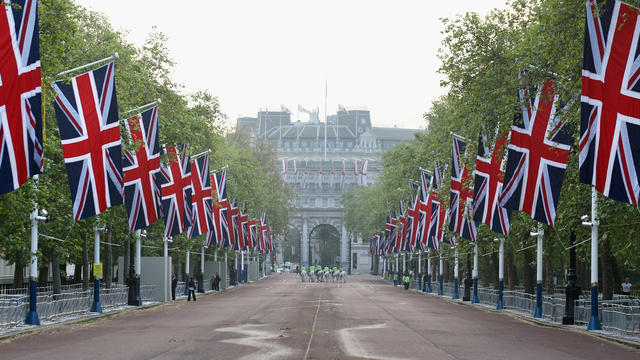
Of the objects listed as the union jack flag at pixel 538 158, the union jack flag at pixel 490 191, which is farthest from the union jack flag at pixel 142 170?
the union jack flag at pixel 538 158

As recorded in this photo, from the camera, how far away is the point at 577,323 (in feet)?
119

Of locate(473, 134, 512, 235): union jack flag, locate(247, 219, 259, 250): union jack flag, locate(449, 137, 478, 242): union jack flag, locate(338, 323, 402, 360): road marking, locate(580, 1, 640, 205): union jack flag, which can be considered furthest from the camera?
locate(247, 219, 259, 250): union jack flag

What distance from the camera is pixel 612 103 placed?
76.2ft

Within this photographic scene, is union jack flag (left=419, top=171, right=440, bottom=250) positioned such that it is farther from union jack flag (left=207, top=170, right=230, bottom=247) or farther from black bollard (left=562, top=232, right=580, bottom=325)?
black bollard (left=562, top=232, right=580, bottom=325)

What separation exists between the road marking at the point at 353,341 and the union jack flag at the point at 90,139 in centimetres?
885

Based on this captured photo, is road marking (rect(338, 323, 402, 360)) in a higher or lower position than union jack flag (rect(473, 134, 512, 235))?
lower

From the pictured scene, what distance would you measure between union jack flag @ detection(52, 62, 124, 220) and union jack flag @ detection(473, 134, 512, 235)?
14.1 m

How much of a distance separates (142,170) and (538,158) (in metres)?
16.6

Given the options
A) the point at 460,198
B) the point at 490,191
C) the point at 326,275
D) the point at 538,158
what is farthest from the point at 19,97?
the point at 326,275

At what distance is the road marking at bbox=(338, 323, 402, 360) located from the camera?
70.8 ft

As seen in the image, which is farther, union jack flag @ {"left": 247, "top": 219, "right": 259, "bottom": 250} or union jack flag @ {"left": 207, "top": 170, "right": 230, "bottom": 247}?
union jack flag @ {"left": 247, "top": 219, "right": 259, "bottom": 250}

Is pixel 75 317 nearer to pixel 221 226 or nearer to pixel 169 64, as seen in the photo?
pixel 169 64

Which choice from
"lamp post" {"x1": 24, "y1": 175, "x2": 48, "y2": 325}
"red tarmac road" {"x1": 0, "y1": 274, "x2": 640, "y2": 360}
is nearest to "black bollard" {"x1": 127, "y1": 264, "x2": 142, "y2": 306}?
"red tarmac road" {"x1": 0, "y1": 274, "x2": 640, "y2": 360}

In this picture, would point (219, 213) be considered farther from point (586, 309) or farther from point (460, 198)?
point (586, 309)
